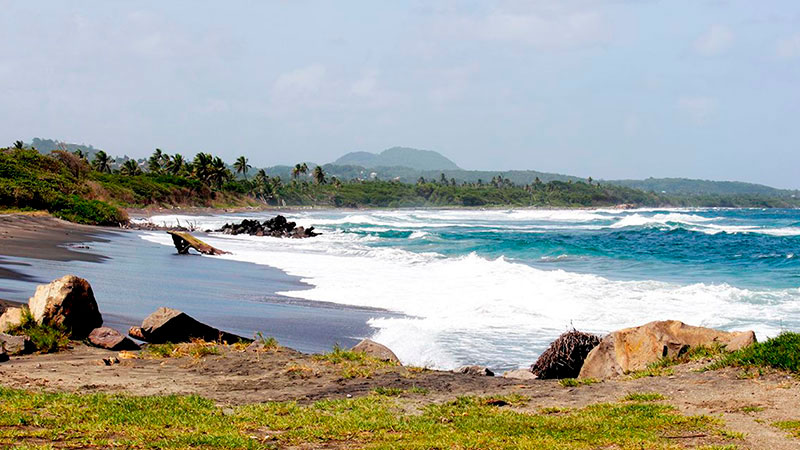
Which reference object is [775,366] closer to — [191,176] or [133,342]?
[133,342]

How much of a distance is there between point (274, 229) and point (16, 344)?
45.0 meters

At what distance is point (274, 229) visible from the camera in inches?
2172

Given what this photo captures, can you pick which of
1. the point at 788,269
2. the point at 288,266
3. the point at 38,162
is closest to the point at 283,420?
the point at 288,266

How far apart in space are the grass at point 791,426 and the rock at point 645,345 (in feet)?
11.2

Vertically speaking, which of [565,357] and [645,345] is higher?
[645,345]

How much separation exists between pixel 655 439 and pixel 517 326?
9715mm

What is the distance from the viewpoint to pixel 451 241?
49062 millimetres

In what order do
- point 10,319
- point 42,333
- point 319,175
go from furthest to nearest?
point 319,175
point 10,319
point 42,333

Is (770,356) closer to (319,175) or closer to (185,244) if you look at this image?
(185,244)

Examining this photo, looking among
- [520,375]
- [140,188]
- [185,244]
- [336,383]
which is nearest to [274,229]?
[185,244]

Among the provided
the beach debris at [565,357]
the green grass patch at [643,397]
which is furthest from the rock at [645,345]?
the green grass patch at [643,397]

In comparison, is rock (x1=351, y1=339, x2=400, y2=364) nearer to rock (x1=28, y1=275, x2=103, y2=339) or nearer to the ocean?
the ocean

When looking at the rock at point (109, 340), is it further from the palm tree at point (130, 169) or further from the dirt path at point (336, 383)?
the palm tree at point (130, 169)

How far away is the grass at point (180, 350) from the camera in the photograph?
10.8m
